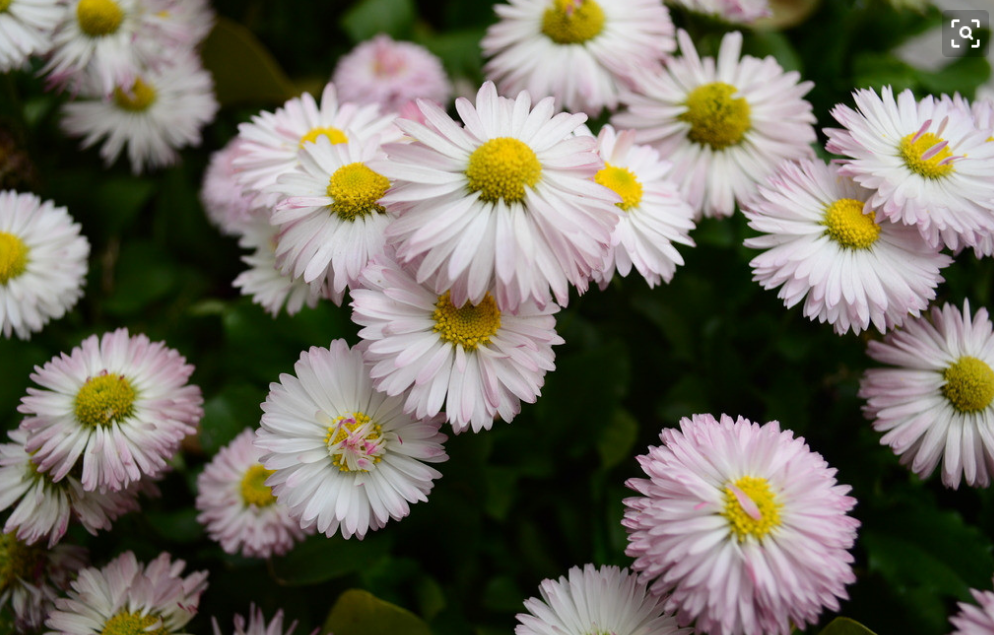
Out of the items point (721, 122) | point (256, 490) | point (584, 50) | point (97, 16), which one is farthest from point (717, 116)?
point (97, 16)

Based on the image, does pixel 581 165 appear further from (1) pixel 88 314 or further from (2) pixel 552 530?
(1) pixel 88 314

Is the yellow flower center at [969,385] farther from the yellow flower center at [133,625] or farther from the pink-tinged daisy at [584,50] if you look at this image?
the yellow flower center at [133,625]

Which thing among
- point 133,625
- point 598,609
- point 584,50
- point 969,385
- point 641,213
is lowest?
point 133,625

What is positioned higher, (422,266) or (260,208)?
(260,208)

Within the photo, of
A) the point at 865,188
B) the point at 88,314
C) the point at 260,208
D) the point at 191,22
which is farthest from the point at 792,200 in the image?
the point at 88,314

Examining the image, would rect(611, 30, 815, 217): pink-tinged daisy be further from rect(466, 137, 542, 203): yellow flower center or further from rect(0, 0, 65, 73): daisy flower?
rect(0, 0, 65, 73): daisy flower

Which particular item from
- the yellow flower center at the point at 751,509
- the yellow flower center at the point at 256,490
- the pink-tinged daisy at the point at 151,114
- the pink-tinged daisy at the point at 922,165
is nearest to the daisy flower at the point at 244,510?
the yellow flower center at the point at 256,490

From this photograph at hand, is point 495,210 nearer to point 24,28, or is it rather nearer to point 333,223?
point 333,223

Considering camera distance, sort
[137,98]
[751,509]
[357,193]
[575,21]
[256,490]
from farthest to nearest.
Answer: [137,98] < [575,21] < [256,490] < [357,193] < [751,509]
